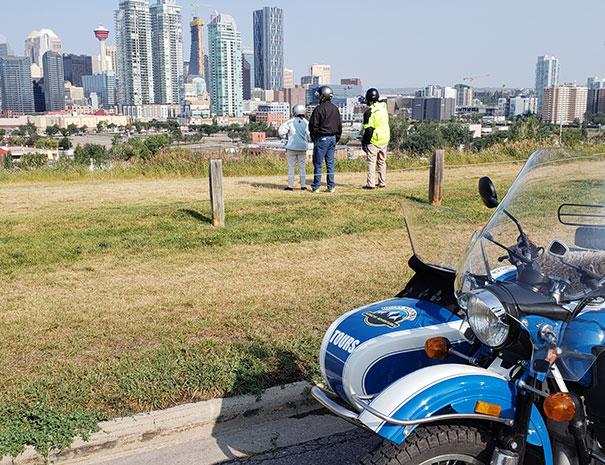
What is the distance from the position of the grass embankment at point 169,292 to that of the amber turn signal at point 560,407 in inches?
95.0

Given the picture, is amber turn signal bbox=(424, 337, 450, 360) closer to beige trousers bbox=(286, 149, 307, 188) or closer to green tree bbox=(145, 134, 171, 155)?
beige trousers bbox=(286, 149, 307, 188)

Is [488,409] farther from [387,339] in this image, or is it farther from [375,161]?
[375,161]

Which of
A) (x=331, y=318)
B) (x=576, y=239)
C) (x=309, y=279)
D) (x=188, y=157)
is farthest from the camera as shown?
(x=188, y=157)

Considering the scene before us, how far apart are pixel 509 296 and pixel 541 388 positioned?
40 cm

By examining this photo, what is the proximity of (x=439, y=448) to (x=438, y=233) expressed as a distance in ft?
4.36

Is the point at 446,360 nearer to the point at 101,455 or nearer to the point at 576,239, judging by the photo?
the point at 576,239

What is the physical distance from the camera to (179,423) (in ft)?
14.0

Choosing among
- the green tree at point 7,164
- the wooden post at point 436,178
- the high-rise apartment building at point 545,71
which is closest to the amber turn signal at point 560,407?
the wooden post at point 436,178

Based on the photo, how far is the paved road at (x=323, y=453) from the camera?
3.94m

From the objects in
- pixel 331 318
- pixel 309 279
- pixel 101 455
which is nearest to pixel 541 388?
pixel 101 455

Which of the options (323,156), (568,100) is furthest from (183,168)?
(568,100)

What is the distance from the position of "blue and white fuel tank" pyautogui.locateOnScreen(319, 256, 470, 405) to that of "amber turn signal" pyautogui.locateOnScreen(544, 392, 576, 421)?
606mm

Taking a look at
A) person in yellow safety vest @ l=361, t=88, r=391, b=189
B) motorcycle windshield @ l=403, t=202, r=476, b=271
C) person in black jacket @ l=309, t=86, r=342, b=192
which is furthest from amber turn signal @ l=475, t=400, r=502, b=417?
person in yellow safety vest @ l=361, t=88, r=391, b=189

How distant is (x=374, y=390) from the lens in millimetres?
3268
